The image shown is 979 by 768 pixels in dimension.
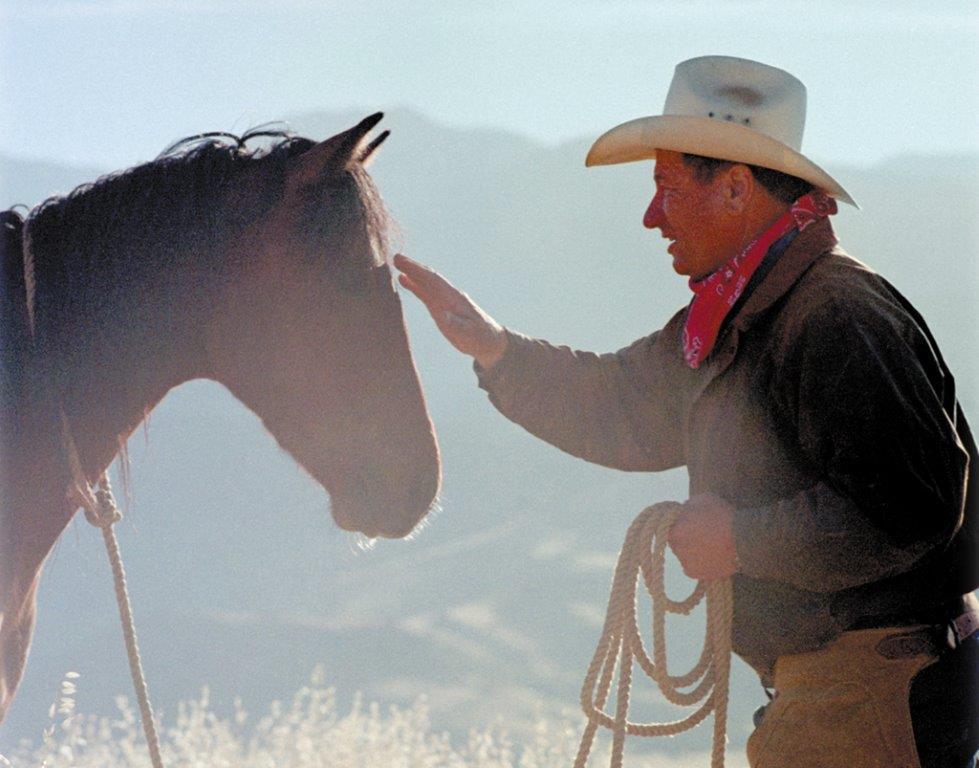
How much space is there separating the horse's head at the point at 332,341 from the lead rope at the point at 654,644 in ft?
2.28

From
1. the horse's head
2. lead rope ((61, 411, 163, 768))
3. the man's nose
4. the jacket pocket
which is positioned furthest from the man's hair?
lead rope ((61, 411, 163, 768))

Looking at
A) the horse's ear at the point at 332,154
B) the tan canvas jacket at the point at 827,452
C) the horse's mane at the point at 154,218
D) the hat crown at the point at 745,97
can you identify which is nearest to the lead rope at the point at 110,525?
the horse's mane at the point at 154,218

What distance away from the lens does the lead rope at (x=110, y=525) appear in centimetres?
278

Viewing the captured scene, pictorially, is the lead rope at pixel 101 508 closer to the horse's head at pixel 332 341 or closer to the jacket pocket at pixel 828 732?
the horse's head at pixel 332 341

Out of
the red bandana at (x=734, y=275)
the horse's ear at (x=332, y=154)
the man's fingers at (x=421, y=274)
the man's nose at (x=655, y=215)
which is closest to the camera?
the red bandana at (x=734, y=275)

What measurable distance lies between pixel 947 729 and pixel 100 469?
7.01 feet

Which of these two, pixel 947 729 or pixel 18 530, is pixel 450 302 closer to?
pixel 18 530

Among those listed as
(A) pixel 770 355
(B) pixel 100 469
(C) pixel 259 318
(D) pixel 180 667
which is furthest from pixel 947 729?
(D) pixel 180 667

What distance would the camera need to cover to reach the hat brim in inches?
101

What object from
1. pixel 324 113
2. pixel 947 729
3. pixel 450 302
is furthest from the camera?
pixel 324 113

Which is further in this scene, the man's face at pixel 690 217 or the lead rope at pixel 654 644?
the man's face at pixel 690 217

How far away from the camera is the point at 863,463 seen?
224cm

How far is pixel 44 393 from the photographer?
2.79m

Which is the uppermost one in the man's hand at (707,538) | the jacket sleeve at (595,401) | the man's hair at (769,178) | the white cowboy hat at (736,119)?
the white cowboy hat at (736,119)
